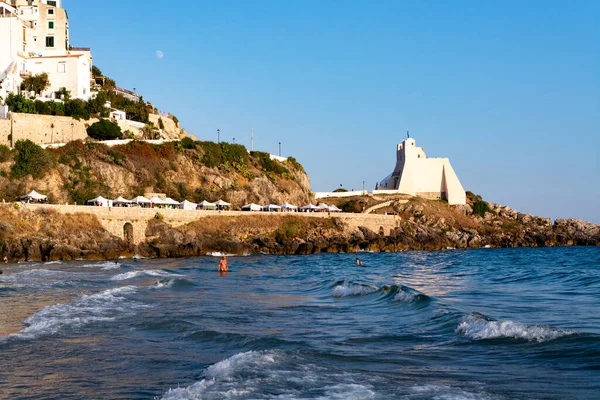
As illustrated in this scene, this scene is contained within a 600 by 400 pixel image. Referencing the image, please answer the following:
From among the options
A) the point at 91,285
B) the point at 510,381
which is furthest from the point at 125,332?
the point at 91,285

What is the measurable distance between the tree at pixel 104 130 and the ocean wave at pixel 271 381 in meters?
56.9

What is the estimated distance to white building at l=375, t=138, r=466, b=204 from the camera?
93.9 meters

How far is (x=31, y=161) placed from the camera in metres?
57.6

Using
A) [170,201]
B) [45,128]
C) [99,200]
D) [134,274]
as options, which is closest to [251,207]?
[170,201]

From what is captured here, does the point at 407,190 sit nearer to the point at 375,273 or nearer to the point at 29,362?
the point at 375,273

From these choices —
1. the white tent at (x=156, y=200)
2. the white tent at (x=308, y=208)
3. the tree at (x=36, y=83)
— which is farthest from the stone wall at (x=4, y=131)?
the white tent at (x=308, y=208)

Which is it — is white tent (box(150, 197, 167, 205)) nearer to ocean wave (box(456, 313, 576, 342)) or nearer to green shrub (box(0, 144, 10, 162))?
green shrub (box(0, 144, 10, 162))

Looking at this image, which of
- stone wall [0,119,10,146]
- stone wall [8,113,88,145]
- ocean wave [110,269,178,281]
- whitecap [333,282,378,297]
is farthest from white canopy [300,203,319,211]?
whitecap [333,282,378,297]

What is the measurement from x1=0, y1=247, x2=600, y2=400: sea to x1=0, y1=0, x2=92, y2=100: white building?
42900 millimetres

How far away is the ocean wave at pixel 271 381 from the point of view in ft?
35.6

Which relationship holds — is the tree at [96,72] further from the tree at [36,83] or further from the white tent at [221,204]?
the white tent at [221,204]

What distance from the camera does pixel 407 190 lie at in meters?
94.4

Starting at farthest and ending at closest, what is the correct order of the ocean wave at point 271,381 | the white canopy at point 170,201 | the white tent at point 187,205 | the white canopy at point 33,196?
the white tent at point 187,205 < the white canopy at point 170,201 < the white canopy at point 33,196 < the ocean wave at point 271,381

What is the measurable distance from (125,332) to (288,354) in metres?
5.14
